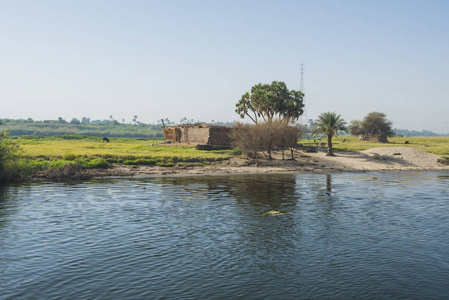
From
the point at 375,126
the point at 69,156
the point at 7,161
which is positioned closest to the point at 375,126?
the point at 375,126

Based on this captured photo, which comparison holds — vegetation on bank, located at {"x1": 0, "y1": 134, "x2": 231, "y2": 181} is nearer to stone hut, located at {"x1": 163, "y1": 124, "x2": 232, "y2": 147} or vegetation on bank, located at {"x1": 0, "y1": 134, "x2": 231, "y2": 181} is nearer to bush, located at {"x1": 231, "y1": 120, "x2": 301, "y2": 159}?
bush, located at {"x1": 231, "y1": 120, "x2": 301, "y2": 159}

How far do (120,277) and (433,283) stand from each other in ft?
37.9

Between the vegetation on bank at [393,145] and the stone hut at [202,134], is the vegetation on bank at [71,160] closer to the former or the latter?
the stone hut at [202,134]

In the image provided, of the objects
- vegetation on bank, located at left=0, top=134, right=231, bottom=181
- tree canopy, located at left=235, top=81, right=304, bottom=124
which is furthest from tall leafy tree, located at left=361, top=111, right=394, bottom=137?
vegetation on bank, located at left=0, top=134, right=231, bottom=181

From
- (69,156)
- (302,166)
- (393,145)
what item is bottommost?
(302,166)

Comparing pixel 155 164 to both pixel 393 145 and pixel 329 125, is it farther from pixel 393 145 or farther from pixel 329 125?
pixel 393 145

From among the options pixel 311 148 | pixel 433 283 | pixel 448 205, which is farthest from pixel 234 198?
pixel 311 148

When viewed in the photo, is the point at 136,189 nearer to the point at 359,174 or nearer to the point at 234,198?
the point at 234,198

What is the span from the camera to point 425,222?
2384 centimetres

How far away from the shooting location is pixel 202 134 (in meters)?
69.9

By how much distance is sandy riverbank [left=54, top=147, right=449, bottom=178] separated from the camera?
4722 centimetres

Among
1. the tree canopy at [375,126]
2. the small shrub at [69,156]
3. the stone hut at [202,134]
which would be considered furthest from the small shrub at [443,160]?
the small shrub at [69,156]

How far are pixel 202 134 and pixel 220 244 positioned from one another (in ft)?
170

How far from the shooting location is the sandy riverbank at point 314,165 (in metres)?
47.2
